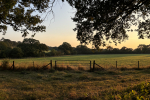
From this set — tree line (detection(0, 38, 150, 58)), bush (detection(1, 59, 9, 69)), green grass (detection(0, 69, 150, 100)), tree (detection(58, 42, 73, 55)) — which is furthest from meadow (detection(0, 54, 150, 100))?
tree (detection(58, 42, 73, 55))

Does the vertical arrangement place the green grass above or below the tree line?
below

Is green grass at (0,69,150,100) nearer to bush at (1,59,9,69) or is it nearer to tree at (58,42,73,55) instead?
bush at (1,59,9,69)

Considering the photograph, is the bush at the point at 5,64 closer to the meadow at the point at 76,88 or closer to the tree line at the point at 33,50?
the meadow at the point at 76,88

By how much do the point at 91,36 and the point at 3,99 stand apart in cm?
583

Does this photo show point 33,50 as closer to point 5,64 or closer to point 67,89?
point 5,64

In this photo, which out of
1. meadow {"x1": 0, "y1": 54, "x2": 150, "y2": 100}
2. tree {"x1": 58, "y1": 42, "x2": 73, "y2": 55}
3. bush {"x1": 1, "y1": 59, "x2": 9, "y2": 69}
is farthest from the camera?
tree {"x1": 58, "y1": 42, "x2": 73, "y2": 55}

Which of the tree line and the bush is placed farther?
the tree line

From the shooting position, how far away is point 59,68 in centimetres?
1388

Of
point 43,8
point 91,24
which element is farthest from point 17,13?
point 91,24

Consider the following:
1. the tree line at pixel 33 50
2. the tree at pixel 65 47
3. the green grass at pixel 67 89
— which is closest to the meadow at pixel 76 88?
the green grass at pixel 67 89

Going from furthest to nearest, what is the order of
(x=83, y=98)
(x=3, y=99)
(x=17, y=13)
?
1. (x=17, y=13)
2. (x=3, y=99)
3. (x=83, y=98)

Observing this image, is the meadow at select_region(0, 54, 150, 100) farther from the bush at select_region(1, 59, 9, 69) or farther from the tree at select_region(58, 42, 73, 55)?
the tree at select_region(58, 42, 73, 55)

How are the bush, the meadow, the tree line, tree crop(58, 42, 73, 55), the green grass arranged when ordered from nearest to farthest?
the meadow → the green grass → the bush → the tree line → tree crop(58, 42, 73, 55)

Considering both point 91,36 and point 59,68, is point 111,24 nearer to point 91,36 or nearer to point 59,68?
point 91,36
